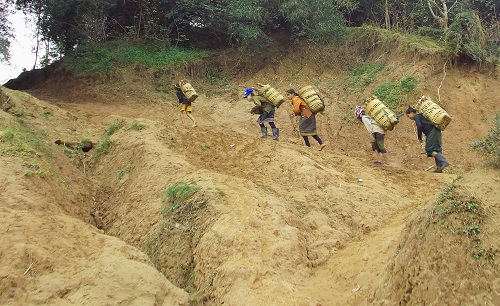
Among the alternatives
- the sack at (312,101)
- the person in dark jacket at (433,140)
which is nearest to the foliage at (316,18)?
the sack at (312,101)

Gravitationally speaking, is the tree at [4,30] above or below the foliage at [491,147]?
above

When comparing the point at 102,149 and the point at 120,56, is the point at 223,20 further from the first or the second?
the point at 102,149

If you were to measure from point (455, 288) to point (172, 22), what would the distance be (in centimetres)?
1521

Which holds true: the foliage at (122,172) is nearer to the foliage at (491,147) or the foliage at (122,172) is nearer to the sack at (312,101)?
the sack at (312,101)

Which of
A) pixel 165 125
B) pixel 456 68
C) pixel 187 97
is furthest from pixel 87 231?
pixel 456 68

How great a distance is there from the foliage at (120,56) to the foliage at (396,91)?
6473mm

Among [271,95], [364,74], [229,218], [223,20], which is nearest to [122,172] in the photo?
[229,218]

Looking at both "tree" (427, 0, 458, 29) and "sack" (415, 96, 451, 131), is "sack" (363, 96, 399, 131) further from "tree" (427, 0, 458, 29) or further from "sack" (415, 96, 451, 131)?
"tree" (427, 0, 458, 29)

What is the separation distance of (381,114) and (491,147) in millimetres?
5359

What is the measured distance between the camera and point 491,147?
16.6 feet

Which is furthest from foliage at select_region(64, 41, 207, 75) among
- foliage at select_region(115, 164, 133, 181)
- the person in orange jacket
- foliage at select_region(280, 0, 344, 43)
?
foliage at select_region(115, 164, 133, 181)

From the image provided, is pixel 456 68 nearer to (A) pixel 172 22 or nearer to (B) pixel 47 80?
(A) pixel 172 22

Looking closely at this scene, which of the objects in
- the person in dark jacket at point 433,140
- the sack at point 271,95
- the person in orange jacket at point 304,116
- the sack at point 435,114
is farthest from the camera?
the sack at point 271,95

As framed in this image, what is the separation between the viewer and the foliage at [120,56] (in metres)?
16.8
